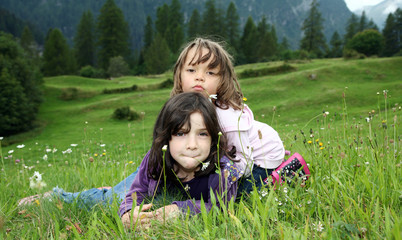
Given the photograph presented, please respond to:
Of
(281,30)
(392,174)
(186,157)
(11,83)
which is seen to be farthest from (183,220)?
(281,30)

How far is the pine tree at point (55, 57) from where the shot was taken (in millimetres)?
52156

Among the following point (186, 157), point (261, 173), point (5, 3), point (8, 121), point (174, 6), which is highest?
point (5, 3)

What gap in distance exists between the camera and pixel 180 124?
6.61ft

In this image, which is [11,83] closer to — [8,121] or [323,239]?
[8,121]

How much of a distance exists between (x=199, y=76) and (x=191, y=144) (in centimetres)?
83

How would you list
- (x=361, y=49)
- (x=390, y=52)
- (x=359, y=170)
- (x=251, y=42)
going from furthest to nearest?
(x=251, y=42), (x=390, y=52), (x=361, y=49), (x=359, y=170)

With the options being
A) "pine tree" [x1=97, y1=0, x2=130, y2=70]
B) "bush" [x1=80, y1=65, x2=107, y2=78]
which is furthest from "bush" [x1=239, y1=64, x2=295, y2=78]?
"pine tree" [x1=97, y1=0, x2=130, y2=70]

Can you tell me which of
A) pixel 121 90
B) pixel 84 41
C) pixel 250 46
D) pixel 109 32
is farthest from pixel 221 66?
pixel 84 41

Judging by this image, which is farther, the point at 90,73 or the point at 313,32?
the point at 313,32

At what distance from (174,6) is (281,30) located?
139 meters

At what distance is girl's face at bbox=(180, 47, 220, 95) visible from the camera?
102 inches

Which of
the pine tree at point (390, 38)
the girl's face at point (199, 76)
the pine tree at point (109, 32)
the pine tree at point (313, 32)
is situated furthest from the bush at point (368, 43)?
the girl's face at point (199, 76)

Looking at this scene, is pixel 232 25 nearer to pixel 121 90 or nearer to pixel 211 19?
pixel 211 19

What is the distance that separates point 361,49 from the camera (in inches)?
1892
